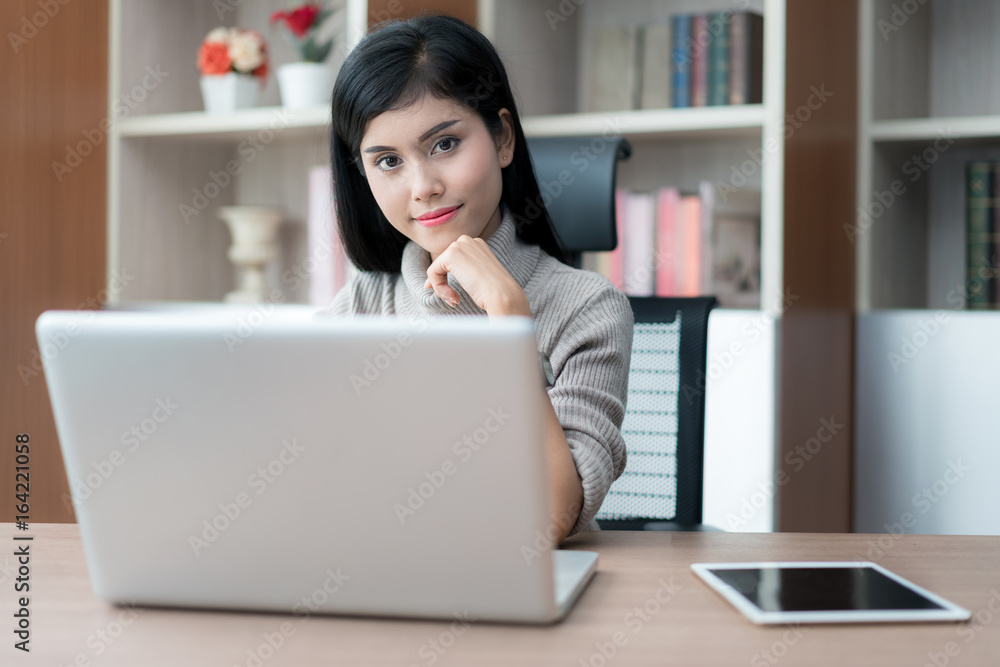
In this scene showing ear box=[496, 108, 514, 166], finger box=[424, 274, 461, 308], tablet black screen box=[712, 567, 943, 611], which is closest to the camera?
tablet black screen box=[712, 567, 943, 611]

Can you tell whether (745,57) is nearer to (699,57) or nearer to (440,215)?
(699,57)

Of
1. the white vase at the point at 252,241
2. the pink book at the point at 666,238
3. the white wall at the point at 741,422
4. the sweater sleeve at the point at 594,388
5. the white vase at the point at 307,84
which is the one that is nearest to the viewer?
the sweater sleeve at the point at 594,388

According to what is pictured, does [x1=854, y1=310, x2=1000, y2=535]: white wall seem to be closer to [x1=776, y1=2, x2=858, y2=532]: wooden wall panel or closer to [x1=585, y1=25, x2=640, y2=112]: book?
[x1=776, y1=2, x2=858, y2=532]: wooden wall panel

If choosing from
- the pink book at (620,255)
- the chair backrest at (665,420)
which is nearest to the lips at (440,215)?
the chair backrest at (665,420)

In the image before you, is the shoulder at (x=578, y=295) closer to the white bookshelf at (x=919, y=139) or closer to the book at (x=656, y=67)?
the book at (x=656, y=67)

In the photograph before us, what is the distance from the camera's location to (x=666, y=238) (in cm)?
208

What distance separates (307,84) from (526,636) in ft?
6.12

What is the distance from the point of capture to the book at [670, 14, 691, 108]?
205 cm

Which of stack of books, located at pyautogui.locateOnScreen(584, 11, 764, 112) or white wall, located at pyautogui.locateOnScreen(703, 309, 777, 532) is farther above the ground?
stack of books, located at pyautogui.locateOnScreen(584, 11, 764, 112)

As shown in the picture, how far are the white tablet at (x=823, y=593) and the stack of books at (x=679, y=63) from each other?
55.4 inches

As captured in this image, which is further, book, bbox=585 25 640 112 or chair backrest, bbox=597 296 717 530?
book, bbox=585 25 640 112

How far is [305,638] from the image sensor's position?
61 centimetres

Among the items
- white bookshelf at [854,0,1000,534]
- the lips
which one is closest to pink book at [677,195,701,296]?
white bookshelf at [854,0,1000,534]

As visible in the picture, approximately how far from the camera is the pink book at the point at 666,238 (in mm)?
2076
